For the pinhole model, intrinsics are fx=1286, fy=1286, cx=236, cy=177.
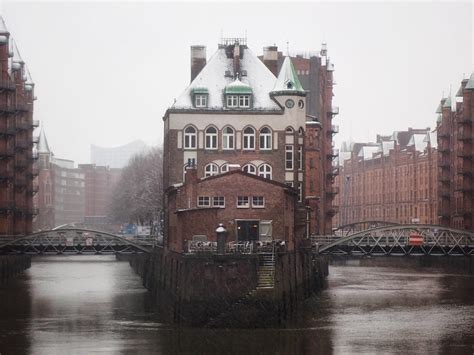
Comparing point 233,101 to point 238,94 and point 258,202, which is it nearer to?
point 238,94

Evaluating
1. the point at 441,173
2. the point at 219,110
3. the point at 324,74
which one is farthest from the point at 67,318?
the point at 441,173

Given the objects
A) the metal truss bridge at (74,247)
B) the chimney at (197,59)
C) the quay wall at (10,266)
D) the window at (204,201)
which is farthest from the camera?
the quay wall at (10,266)

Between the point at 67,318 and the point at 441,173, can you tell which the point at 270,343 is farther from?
the point at 441,173

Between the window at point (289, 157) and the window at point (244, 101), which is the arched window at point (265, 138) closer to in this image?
the window at point (289, 157)

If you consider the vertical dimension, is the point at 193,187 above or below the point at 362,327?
above

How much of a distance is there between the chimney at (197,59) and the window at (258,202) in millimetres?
22341

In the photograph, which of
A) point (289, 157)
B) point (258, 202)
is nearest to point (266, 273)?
point (258, 202)

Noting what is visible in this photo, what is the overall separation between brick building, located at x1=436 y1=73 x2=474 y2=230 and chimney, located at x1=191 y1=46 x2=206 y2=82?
1339 inches

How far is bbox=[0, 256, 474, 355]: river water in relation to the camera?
54.0 m

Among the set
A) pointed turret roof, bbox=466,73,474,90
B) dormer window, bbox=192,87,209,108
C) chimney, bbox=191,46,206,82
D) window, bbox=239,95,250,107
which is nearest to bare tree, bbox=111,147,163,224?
pointed turret roof, bbox=466,73,474,90

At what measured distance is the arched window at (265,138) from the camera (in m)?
82.8

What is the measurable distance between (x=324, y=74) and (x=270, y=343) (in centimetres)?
7330

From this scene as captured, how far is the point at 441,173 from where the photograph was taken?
436 ft

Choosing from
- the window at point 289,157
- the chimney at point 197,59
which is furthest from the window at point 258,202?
the chimney at point 197,59
